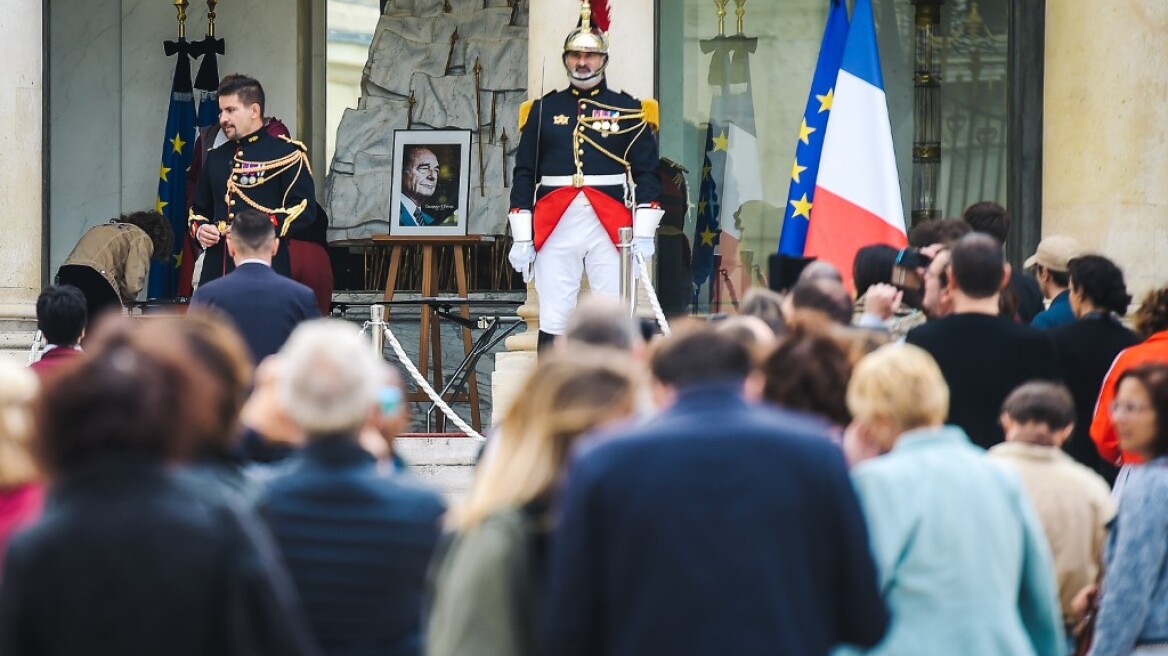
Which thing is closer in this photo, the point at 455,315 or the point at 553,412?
the point at 553,412

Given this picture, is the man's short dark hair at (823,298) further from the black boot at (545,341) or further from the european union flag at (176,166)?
the european union flag at (176,166)

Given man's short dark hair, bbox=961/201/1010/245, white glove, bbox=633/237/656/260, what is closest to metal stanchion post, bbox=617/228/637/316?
white glove, bbox=633/237/656/260

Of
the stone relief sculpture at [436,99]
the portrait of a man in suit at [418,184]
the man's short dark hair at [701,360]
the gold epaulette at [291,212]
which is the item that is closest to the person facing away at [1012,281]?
the man's short dark hair at [701,360]

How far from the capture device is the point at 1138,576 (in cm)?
596

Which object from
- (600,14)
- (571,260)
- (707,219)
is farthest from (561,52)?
(707,219)

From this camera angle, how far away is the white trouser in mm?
11258

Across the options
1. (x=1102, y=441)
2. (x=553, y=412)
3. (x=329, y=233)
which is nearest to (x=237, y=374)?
(x=553, y=412)

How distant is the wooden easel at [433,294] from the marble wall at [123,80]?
1.84 metres

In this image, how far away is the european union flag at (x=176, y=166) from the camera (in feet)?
52.1

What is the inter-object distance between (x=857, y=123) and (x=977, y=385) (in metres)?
4.57

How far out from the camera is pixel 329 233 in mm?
16359

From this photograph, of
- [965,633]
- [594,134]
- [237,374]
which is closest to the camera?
[237,374]

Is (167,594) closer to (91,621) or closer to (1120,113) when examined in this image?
(91,621)

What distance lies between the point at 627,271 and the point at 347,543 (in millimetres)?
6779
